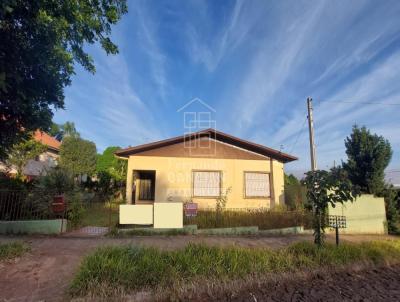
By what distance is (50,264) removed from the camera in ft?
17.4

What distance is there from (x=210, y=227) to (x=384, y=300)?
226 inches

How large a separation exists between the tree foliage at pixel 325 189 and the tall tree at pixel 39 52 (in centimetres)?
652

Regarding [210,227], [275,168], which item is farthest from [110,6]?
[275,168]

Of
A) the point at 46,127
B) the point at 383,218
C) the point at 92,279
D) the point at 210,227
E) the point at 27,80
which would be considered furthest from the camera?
the point at 383,218

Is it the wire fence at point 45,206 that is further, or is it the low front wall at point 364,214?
the low front wall at point 364,214

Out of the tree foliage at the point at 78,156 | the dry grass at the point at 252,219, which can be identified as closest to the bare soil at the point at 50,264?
the dry grass at the point at 252,219

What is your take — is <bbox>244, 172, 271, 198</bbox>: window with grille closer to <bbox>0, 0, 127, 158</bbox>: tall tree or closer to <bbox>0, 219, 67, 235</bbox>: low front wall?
<bbox>0, 219, 67, 235</bbox>: low front wall

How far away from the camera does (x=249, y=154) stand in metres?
14.1

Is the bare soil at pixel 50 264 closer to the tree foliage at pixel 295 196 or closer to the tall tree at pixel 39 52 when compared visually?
the tall tree at pixel 39 52

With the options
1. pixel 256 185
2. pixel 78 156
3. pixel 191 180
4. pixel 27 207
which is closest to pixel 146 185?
pixel 191 180

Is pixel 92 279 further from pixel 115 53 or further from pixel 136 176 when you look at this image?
pixel 136 176

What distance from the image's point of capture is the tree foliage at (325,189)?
5648mm

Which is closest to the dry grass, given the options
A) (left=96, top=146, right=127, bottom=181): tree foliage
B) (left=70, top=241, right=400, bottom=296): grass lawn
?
(left=70, top=241, right=400, bottom=296): grass lawn

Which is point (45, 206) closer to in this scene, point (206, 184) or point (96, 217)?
point (96, 217)
